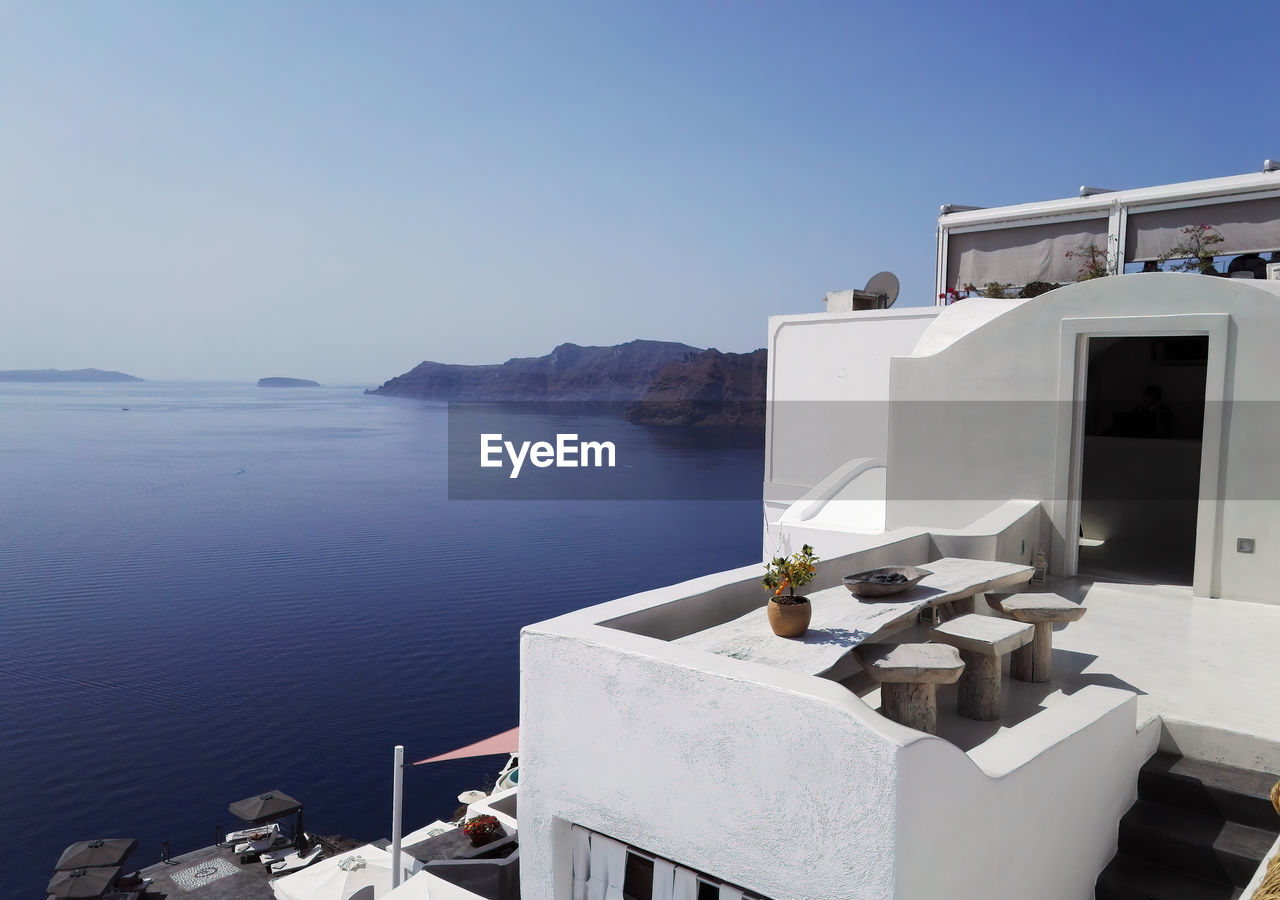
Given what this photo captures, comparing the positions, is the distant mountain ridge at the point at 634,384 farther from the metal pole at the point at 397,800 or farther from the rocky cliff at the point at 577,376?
the metal pole at the point at 397,800

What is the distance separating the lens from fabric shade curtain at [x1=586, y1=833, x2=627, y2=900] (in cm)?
364

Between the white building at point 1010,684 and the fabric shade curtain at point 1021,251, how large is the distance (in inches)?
55.5

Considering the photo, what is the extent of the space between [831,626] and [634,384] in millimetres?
110064

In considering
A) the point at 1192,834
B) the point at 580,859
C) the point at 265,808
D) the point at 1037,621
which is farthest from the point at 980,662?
the point at 265,808

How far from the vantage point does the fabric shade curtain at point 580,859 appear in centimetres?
377

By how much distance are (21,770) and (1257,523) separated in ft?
119

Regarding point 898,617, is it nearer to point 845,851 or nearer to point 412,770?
point 845,851

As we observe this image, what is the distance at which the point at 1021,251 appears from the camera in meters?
15.7

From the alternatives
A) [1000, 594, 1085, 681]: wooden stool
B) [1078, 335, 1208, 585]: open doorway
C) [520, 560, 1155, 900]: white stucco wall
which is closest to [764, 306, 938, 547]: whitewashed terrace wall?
[1078, 335, 1208, 585]: open doorway

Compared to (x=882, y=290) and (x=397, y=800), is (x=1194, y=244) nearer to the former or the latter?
(x=882, y=290)

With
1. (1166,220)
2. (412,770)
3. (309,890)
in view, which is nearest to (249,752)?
(412,770)

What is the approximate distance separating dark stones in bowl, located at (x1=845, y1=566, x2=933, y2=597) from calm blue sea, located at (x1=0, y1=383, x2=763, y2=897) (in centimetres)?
2633

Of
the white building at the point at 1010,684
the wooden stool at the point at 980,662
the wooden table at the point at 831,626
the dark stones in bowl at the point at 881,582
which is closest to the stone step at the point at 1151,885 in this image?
the white building at the point at 1010,684

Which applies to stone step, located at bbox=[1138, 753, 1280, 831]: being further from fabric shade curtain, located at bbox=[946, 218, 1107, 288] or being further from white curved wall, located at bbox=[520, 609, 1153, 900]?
fabric shade curtain, located at bbox=[946, 218, 1107, 288]
